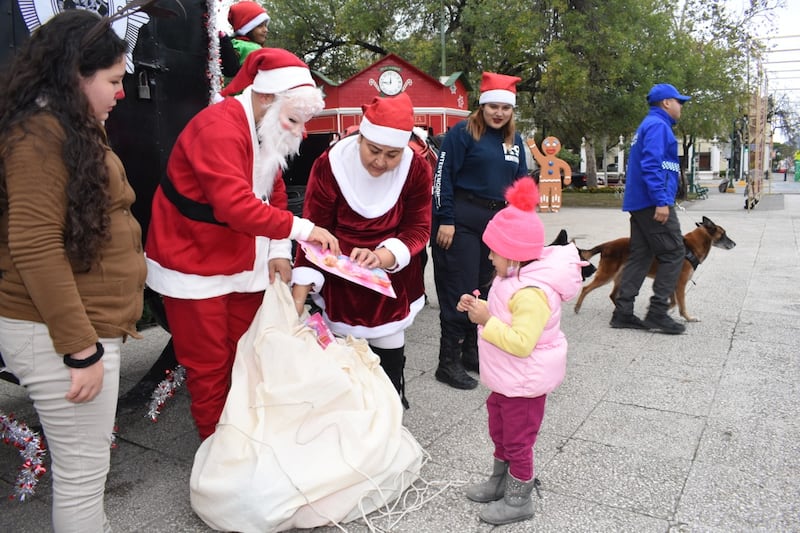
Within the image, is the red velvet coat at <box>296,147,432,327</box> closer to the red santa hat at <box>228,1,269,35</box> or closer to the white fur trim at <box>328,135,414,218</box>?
the white fur trim at <box>328,135,414,218</box>

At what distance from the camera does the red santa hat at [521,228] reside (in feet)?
7.68

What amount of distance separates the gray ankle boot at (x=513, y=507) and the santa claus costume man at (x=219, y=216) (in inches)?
48.3

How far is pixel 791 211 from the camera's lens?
16281 millimetres

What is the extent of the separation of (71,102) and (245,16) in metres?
2.90

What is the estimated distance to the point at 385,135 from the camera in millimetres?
2764

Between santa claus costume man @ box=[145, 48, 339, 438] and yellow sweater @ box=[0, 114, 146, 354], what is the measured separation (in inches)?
24.9

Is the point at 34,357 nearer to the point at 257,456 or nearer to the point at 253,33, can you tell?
the point at 257,456

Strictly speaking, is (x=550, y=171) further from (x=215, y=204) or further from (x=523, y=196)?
(x=215, y=204)

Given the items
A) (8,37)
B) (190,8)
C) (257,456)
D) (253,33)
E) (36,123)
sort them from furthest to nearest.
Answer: (253,33), (190,8), (8,37), (257,456), (36,123)

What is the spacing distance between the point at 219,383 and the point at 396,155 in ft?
4.27

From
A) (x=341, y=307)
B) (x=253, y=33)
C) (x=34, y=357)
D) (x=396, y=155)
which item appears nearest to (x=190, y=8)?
(x=253, y=33)

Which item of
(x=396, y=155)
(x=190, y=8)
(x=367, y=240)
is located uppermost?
(x=190, y=8)

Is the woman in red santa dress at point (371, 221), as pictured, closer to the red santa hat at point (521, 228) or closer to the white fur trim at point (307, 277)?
the white fur trim at point (307, 277)

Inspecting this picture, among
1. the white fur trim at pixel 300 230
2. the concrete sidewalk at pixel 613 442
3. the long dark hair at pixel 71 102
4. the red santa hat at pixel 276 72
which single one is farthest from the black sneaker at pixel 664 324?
the long dark hair at pixel 71 102
